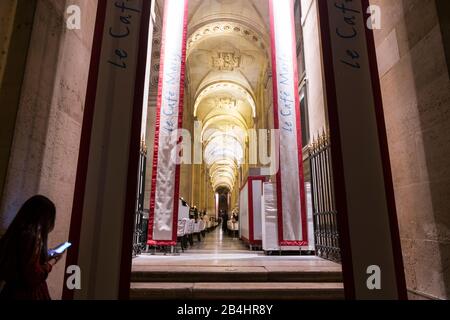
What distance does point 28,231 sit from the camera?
1724mm

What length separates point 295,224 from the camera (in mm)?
4672

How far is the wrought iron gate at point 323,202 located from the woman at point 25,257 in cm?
370

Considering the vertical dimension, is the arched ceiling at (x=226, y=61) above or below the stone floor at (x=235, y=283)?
above

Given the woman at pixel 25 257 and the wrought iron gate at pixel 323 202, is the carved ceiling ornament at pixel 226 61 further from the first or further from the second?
the woman at pixel 25 257

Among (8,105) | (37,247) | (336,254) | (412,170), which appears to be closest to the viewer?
(37,247)

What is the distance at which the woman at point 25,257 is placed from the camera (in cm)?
166

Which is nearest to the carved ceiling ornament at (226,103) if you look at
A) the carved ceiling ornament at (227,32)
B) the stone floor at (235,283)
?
the carved ceiling ornament at (227,32)

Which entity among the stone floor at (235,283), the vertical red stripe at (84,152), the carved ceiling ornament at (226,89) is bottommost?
the stone floor at (235,283)

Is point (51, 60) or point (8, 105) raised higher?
point (51, 60)

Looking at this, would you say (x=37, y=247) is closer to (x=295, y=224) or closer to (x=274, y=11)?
(x=295, y=224)

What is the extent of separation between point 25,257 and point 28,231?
0.48ft

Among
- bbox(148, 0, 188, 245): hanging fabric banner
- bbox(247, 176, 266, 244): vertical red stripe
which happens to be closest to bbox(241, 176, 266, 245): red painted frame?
bbox(247, 176, 266, 244): vertical red stripe

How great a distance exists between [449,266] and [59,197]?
10.6 feet
